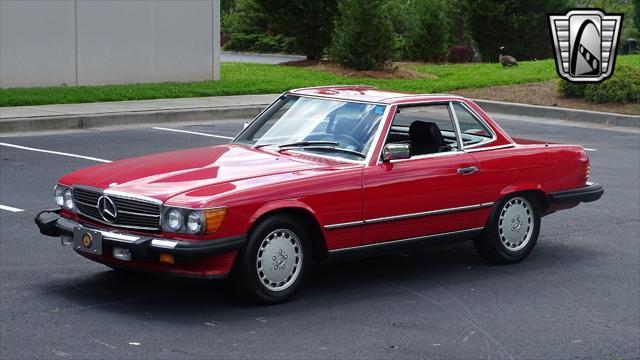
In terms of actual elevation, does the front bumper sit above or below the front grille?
below

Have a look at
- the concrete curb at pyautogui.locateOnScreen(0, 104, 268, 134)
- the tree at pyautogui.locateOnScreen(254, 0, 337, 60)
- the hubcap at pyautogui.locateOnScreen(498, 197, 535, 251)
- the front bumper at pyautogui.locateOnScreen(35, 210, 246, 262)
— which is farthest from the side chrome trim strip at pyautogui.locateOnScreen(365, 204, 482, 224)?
the tree at pyautogui.locateOnScreen(254, 0, 337, 60)

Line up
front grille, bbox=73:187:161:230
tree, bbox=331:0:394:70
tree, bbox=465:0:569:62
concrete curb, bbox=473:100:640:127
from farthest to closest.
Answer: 1. tree, bbox=465:0:569:62
2. tree, bbox=331:0:394:70
3. concrete curb, bbox=473:100:640:127
4. front grille, bbox=73:187:161:230

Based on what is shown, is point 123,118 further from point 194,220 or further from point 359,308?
point 194,220

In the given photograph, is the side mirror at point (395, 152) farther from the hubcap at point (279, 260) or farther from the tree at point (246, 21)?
the tree at point (246, 21)

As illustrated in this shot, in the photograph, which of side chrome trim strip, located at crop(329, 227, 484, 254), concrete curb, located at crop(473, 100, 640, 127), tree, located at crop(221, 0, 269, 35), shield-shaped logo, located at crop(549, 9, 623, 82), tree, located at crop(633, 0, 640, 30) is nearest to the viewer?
side chrome trim strip, located at crop(329, 227, 484, 254)

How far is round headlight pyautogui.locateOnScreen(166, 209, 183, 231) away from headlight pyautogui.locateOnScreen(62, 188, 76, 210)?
101 cm

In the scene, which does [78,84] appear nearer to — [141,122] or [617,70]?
[141,122]

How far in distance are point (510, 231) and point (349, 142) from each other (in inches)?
67.7

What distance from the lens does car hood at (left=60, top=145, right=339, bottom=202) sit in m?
7.66

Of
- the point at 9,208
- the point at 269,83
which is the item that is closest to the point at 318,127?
the point at 9,208

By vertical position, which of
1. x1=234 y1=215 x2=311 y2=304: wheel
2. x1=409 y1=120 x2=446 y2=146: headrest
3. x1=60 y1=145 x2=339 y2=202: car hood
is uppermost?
x1=409 y1=120 x2=446 y2=146: headrest

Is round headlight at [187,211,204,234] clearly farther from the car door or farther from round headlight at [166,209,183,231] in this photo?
the car door

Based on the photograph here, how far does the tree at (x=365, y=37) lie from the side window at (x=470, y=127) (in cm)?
1761

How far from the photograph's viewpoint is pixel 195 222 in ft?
24.1
